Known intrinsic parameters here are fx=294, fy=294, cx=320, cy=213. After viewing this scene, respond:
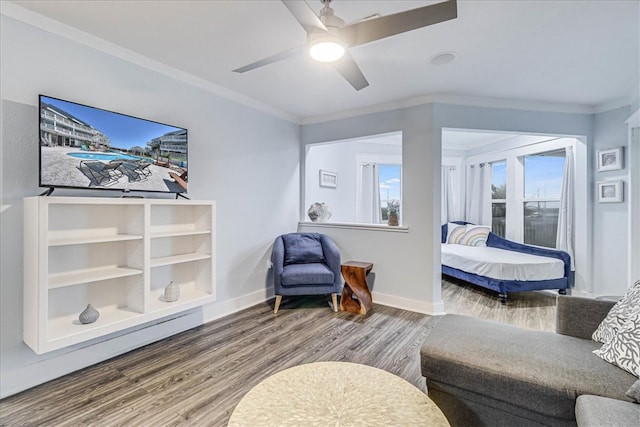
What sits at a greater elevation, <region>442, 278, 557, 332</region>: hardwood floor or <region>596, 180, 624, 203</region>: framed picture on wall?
<region>596, 180, 624, 203</region>: framed picture on wall

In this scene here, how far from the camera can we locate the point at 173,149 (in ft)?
8.71

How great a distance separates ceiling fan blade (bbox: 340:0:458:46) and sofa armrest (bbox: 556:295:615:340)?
1.76 m

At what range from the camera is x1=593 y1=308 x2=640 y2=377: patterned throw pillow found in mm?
1314

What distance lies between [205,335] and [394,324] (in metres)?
1.89

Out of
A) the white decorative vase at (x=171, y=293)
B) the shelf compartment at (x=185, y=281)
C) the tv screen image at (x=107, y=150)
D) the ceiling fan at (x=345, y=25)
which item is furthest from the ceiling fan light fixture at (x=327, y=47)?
the white decorative vase at (x=171, y=293)

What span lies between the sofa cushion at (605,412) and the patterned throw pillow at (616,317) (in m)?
0.49

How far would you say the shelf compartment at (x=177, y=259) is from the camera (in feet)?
8.01

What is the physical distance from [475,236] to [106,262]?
517 cm

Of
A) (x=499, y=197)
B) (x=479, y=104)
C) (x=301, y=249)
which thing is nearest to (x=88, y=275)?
(x=301, y=249)

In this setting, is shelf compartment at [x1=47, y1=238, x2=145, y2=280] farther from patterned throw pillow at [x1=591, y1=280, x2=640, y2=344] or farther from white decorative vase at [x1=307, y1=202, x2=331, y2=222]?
patterned throw pillow at [x1=591, y1=280, x2=640, y2=344]

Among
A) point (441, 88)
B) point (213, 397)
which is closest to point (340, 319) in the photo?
point (213, 397)

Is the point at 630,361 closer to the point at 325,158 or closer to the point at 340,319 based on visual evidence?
the point at 340,319

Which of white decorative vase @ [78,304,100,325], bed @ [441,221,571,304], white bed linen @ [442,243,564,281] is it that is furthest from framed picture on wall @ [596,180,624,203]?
white decorative vase @ [78,304,100,325]

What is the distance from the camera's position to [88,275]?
2109 millimetres
